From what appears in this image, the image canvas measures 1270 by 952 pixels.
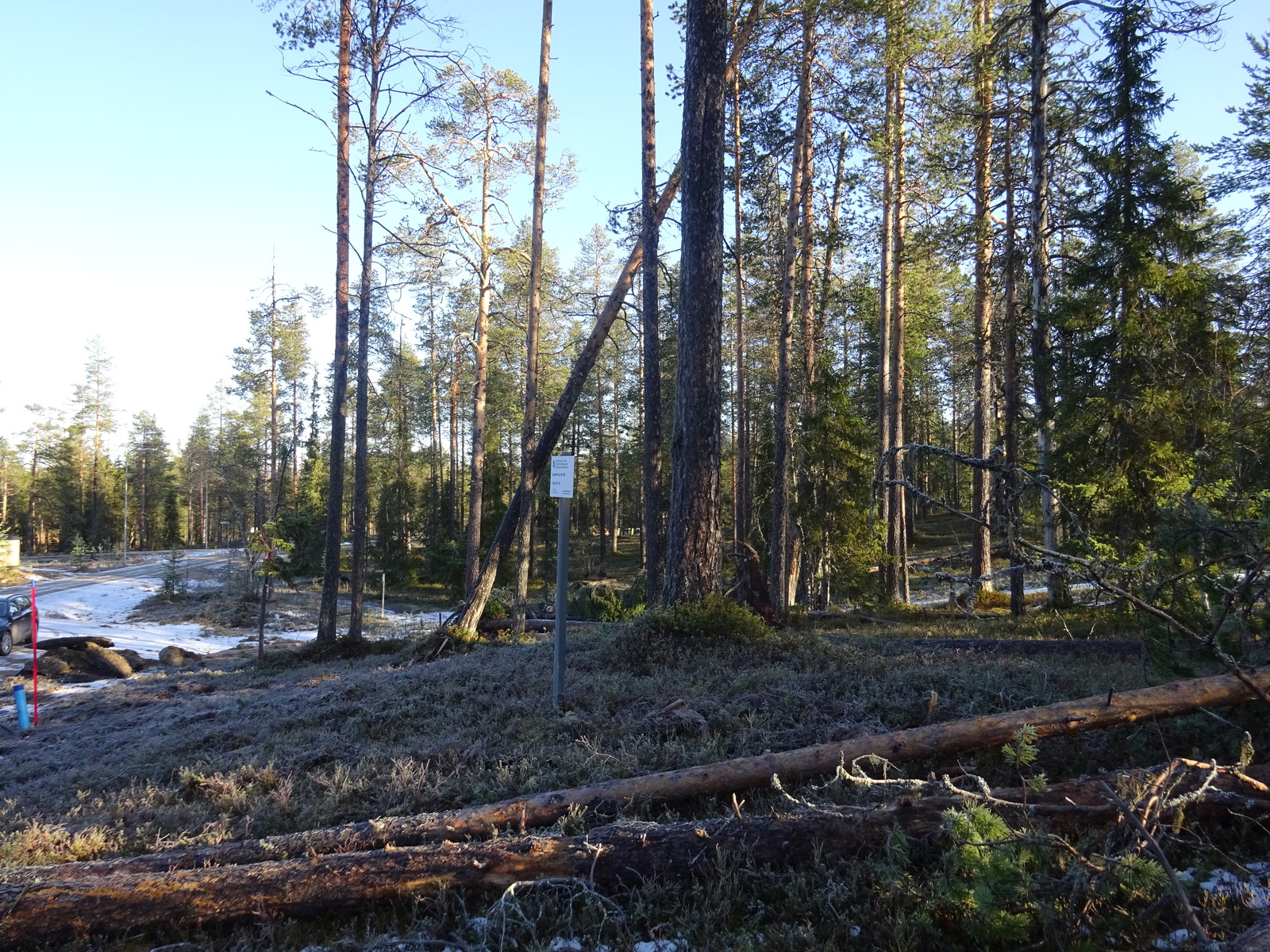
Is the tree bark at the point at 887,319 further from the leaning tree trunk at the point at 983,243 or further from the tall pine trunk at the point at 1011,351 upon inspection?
the tall pine trunk at the point at 1011,351

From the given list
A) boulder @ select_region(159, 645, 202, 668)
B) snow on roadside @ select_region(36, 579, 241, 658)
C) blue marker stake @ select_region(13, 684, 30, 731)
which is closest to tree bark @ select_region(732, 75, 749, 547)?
blue marker stake @ select_region(13, 684, 30, 731)

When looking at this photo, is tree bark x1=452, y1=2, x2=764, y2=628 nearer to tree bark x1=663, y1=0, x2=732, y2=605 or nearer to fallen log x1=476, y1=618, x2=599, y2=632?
fallen log x1=476, y1=618, x2=599, y2=632

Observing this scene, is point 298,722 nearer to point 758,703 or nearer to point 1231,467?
point 758,703

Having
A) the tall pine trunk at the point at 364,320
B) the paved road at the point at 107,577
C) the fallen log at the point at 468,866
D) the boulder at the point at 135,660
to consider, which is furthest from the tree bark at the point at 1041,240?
the paved road at the point at 107,577

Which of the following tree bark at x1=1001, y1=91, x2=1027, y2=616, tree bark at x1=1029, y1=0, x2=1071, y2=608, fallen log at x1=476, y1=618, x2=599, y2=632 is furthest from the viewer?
fallen log at x1=476, y1=618, x2=599, y2=632

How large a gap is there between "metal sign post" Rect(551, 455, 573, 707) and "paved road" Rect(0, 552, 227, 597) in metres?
26.2

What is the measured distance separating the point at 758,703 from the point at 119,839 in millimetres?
4328

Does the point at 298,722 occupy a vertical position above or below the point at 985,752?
below

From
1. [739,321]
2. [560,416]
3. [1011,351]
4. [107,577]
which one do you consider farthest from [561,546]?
[107,577]

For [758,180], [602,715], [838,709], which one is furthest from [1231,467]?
[758,180]

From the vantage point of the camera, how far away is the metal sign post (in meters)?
6.17

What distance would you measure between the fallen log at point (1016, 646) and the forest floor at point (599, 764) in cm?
21

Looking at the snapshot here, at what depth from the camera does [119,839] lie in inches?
163

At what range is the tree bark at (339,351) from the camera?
14.5 meters
